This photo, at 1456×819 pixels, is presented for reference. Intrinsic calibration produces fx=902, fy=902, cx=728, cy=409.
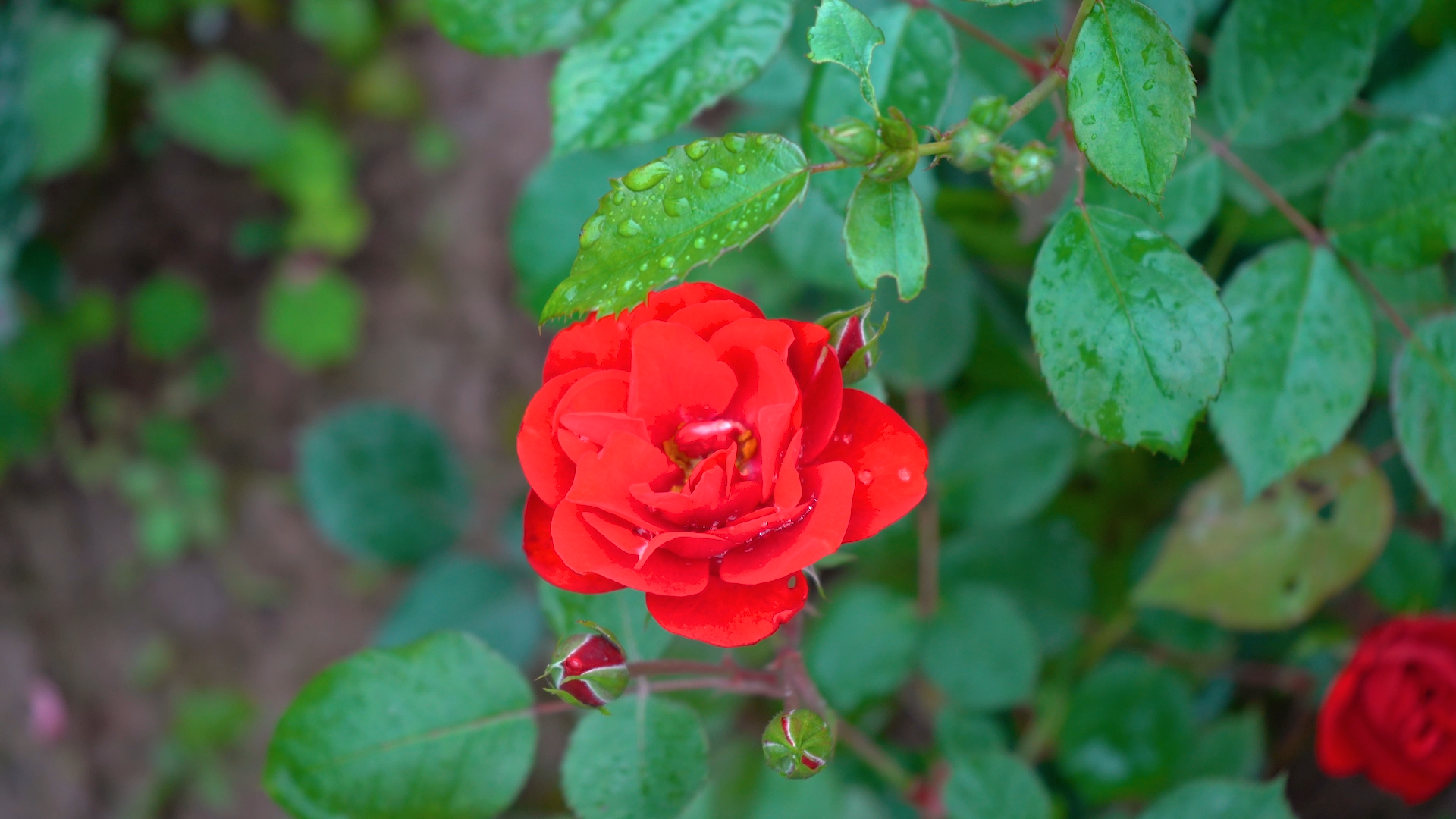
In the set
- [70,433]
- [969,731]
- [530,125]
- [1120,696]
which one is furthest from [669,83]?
[70,433]

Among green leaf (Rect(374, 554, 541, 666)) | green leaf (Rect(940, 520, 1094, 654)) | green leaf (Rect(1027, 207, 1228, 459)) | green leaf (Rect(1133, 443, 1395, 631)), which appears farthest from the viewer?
green leaf (Rect(374, 554, 541, 666))

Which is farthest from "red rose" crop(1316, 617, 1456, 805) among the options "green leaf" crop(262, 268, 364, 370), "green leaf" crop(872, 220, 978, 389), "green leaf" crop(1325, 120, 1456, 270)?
"green leaf" crop(262, 268, 364, 370)

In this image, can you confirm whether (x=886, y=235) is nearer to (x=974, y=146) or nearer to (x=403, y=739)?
(x=974, y=146)

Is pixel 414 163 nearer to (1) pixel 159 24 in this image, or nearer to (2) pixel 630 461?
(1) pixel 159 24

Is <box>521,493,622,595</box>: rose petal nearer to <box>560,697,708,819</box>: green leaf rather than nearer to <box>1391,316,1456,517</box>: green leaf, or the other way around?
<box>560,697,708,819</box>: green leaf

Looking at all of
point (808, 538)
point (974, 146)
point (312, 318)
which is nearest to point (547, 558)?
point (808, 538)

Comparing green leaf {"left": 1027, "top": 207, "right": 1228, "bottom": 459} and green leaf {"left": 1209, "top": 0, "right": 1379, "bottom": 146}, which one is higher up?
green leaf {"left": 1209, "top": 0, "right": 1379, "bottom": 146}

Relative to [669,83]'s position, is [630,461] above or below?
below
